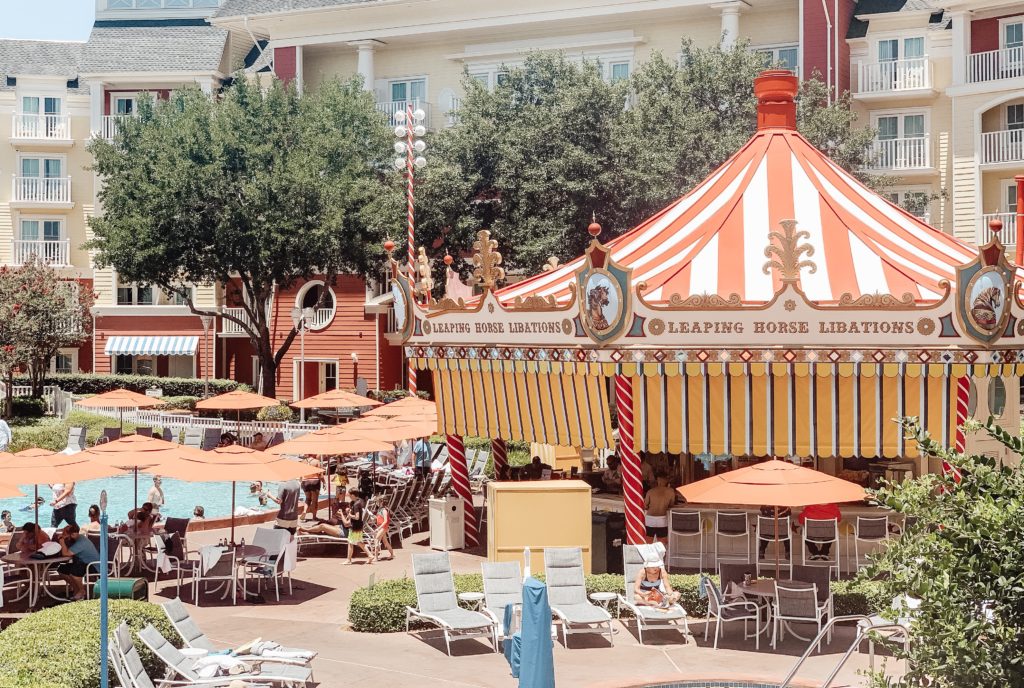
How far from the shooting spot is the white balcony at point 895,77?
139ft

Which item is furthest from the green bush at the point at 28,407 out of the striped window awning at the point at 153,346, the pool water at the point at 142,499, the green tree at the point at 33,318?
the striped window awning at the point at 153,346

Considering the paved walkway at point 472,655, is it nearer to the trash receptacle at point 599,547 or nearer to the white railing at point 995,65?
the trash receptacle at point 599,547

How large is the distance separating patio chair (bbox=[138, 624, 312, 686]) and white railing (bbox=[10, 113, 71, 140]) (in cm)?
4528

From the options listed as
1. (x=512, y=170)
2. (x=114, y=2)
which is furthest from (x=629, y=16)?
(x=114, y=2)

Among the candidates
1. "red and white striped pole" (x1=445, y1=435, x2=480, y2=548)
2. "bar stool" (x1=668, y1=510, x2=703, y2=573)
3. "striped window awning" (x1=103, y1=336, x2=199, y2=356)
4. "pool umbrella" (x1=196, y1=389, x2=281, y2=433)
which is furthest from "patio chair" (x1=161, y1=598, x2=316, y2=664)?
"striped window awning" (x1=103, y1=336, x2=199, y2=356)

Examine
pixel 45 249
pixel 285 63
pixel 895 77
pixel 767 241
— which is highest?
pixel 285 63

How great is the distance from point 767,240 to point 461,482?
20.0ft

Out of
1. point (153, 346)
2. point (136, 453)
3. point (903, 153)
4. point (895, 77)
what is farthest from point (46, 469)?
point (153, 346)

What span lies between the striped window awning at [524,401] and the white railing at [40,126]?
37.6m

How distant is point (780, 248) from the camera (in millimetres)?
17859

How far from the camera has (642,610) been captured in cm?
1501

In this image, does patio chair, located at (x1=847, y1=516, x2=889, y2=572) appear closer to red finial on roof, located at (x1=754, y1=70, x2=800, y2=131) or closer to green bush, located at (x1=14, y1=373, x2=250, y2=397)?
red finial on roof, located at (x1=754, y1=70, x2=800, y2=131)

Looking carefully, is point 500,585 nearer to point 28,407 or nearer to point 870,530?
point 870,530

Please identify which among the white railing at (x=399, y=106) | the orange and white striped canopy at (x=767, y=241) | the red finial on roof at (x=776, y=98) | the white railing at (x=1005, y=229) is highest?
the white railing at (x=399, y=106)
